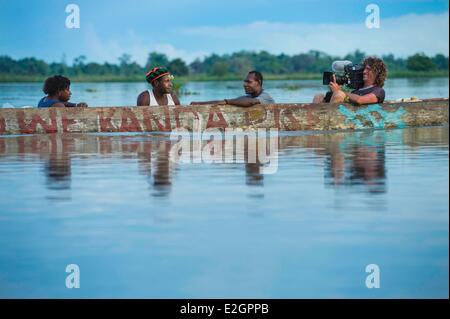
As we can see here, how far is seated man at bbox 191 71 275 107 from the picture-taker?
561 inches

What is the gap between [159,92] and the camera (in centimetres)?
1478

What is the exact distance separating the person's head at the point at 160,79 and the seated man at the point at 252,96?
1.41 feet

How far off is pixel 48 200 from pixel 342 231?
2.42m

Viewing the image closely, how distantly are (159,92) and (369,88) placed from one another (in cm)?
260

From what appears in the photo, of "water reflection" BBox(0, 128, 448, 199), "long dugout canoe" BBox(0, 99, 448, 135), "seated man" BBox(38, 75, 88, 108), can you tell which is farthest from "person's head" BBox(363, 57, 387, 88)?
"seated man" BBox(38, 75, 88, 108)

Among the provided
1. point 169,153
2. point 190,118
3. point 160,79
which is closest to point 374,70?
point 190,118

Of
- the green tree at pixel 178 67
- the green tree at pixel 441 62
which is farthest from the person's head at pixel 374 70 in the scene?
the green tree at pixel 441 62

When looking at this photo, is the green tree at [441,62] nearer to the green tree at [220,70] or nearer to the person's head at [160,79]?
the green tree at [220,70]

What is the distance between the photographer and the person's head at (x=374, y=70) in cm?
1390

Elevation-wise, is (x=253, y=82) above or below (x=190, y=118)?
above

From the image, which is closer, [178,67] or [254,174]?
[254,174]

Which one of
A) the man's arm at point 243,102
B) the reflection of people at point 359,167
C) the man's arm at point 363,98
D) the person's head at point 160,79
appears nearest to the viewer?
the reflection of people at point 359,167

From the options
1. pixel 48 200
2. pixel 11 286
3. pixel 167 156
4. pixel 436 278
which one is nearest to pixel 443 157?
pixel 167 156

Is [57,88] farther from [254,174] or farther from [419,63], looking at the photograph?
[419,63]
